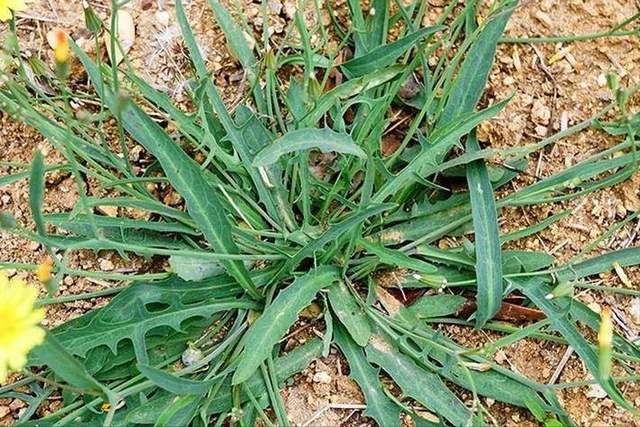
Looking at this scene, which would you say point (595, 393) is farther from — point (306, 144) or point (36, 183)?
point (36, 183)

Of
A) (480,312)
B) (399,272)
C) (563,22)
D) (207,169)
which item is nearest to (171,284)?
(207,169)

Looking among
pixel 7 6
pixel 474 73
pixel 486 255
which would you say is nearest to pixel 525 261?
pixel 486 255

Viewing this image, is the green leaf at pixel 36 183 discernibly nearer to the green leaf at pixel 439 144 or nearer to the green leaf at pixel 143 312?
the green leaf at pixel 143 312

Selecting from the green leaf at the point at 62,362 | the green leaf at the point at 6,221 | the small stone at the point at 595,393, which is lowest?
the small stone at the point at 595,393

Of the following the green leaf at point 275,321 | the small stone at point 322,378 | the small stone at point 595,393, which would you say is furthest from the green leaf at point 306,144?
the small stone at point 595,393

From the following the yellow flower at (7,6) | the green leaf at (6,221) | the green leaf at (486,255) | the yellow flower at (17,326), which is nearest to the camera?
the yellow flower at (17,326)

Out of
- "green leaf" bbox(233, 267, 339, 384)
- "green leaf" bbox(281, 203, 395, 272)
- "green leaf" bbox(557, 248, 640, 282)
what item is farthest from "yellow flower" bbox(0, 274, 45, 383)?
"green leaf" bbox(557, 248, 640, 282)
